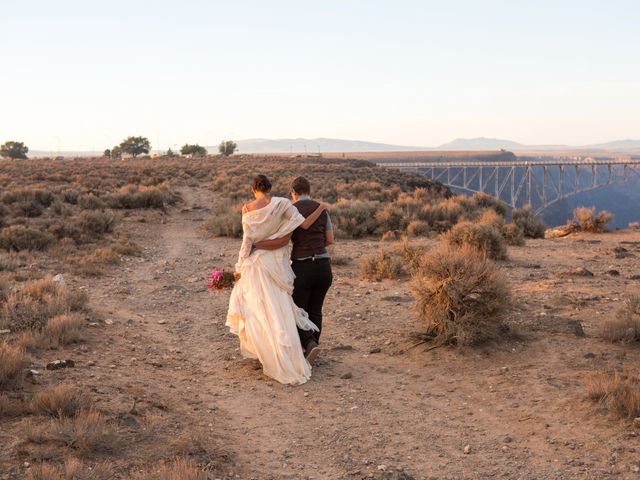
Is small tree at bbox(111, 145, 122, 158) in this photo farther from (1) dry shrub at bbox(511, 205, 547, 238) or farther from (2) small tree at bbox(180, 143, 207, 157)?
(1) dry shrub at bbox(511, 205, 547, 238)

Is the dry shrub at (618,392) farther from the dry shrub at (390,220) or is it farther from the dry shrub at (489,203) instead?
the dry shrub at (489,203)

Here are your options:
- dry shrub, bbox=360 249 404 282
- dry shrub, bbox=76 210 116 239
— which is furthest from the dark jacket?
dry shrub, bbox=76 210 116 239

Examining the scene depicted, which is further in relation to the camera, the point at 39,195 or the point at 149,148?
the point at 149,148

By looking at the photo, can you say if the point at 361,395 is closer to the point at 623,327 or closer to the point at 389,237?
the point at 623,327

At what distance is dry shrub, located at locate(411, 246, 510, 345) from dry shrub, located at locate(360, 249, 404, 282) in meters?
3.65

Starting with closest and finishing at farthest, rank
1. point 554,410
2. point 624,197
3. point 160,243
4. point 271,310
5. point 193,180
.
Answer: point 554,410
point 271,310
point 160,243
point 193,180
point 624,197

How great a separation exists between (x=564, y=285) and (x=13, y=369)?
7.57 meters

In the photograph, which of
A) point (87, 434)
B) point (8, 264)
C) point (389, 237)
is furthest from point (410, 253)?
point (87, 434)

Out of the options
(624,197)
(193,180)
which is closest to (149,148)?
(193,180)

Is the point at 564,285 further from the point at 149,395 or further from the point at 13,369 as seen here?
the point at 13,369

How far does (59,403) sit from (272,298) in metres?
2.05

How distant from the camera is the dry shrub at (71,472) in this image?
3754 mm

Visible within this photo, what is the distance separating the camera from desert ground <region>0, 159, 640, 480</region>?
4395 mm

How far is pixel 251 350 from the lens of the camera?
21.3ft
